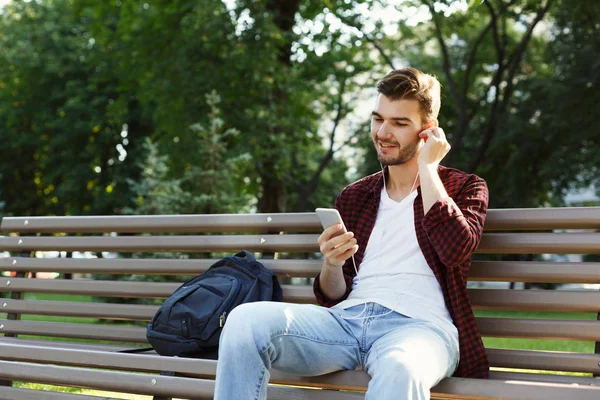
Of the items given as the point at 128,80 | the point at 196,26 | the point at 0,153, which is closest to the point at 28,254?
the point at 196,26

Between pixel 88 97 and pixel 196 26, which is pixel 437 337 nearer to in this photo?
pixel 196 26

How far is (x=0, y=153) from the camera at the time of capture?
98.5ft

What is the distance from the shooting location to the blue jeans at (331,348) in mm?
2646

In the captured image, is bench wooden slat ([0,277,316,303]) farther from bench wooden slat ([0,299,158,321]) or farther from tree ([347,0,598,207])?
tree ([347,0,598,207])

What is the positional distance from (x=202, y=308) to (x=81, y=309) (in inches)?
41.1

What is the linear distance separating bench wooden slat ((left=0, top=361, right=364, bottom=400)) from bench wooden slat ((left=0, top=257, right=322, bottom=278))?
743 mm

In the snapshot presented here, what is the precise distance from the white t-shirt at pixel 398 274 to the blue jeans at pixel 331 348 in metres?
0.05

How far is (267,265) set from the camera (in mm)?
3797

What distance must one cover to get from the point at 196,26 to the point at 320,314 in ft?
43.3

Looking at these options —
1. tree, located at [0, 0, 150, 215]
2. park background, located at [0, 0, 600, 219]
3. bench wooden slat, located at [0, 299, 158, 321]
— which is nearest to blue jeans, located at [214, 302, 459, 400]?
bench wooden slat, located at [0, 299, 158, 321]

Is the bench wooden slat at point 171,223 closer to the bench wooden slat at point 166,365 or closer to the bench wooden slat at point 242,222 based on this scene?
the bench wooden slat at point 242,222

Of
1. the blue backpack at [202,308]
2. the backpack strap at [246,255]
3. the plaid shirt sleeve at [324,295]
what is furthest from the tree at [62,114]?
the plaid shirt sleeve at [324,295]

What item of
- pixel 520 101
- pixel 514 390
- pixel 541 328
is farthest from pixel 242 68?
pixel 514 390

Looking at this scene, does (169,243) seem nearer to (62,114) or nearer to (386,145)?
(386,145)
